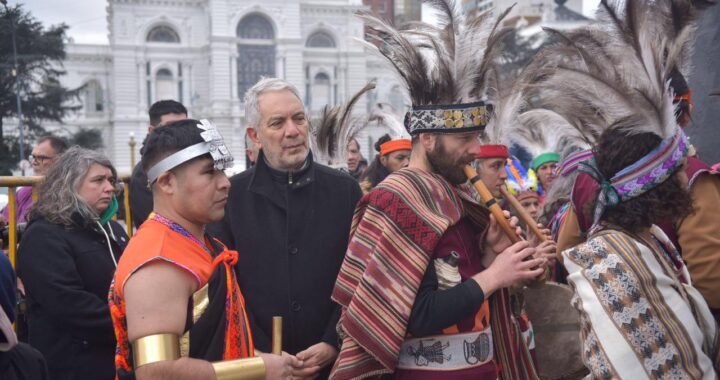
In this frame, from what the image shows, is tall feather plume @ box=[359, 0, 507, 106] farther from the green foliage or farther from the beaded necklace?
the green foliage

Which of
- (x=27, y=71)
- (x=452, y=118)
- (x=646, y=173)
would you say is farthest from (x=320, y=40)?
(x=646, y=173)

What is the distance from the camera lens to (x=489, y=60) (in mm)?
2934

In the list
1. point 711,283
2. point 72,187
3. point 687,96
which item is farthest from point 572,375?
point 72,187

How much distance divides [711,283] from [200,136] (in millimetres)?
1958

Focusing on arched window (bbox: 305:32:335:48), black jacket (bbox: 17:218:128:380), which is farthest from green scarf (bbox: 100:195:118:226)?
arched window (bbox: 305:32:335:48)

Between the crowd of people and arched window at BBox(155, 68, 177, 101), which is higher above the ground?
arched window at BBox(155, 68, 177, 101)

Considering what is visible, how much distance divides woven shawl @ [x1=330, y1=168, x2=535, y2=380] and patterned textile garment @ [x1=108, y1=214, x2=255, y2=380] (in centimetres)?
40

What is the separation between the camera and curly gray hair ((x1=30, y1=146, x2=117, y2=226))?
3805 mm

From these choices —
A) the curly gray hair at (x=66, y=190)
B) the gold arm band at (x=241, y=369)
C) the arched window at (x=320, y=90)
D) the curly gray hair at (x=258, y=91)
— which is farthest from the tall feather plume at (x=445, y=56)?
the arched window at (x=320, y=90)

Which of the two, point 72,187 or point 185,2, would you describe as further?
point 185,2

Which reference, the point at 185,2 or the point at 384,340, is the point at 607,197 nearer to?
the point at 384,340

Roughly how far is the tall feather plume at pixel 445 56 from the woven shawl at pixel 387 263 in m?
0.35

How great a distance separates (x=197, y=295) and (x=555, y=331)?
165cm

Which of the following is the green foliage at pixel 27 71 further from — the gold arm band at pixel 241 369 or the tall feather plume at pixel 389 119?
the gold arm band at pixel 241 369
